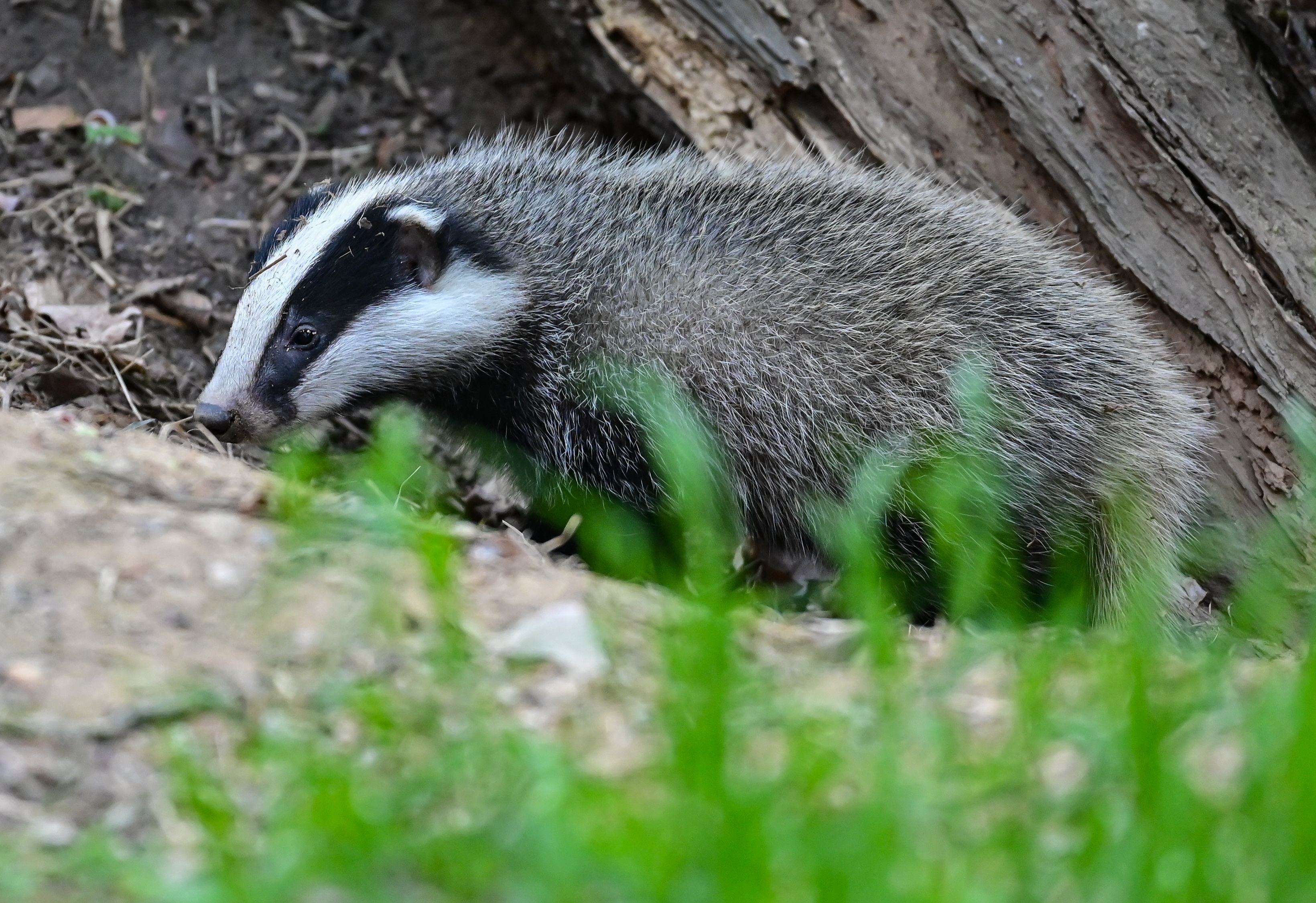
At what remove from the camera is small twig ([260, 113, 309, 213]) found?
693 centimetres

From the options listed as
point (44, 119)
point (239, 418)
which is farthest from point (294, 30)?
point (239, 418)

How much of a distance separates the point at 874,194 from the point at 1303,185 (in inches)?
60.6

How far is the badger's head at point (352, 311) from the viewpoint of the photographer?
4.83 meters

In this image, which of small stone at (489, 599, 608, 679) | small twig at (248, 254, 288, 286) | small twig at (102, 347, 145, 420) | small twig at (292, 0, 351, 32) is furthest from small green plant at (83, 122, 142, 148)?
small stone at (489, 599, 608, 679)

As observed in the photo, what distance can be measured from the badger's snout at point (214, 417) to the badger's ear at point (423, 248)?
819 mm

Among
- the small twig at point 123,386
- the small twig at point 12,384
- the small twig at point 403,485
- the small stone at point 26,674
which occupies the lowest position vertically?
the small twig at point 12,384

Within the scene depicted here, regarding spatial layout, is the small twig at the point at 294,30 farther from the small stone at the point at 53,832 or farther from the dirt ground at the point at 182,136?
the small stone at the point at 53,832

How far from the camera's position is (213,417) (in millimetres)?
4762

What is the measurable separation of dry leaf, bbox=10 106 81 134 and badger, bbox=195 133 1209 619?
234 centimetres

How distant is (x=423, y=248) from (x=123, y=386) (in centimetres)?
156

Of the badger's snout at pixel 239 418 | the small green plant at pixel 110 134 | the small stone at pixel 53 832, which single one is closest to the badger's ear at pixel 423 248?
the badger's snout at pixel 239 418

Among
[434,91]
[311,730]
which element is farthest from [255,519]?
[434,91]

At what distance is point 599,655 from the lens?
2.75 meters

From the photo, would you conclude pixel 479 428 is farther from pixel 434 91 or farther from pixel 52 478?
pixel 434 91
